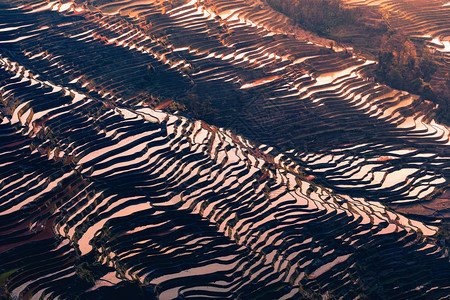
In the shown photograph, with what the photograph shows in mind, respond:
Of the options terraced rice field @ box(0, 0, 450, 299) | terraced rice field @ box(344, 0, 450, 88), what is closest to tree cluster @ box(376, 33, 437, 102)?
terraced rice field @ box(0, 0, 450, 299)

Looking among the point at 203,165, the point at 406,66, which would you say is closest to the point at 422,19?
the point at 406,66

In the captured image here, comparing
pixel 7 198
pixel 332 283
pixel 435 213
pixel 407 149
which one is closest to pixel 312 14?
pixel 407 149

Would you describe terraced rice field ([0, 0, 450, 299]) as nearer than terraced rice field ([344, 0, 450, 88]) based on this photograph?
Yes

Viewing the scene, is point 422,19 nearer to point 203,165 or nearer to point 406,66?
point 406,66

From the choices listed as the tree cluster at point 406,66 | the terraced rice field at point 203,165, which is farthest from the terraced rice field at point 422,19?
the terraced rice field at point 203,165

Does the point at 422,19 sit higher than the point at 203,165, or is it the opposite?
the point at 422,19

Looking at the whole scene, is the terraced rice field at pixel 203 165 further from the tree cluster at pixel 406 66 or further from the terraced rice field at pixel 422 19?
the terraced rice field at pixel 422 19

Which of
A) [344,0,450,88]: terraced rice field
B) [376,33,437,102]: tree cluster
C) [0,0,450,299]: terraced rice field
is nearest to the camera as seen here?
[0,0,450,299]: terraced rice field

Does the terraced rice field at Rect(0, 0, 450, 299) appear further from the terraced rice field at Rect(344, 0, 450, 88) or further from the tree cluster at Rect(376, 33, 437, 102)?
the terraced rice field at Rect(344, 0, 450, 88)

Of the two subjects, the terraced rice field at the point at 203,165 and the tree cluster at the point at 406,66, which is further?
the tree cluster at the point at 406,66
